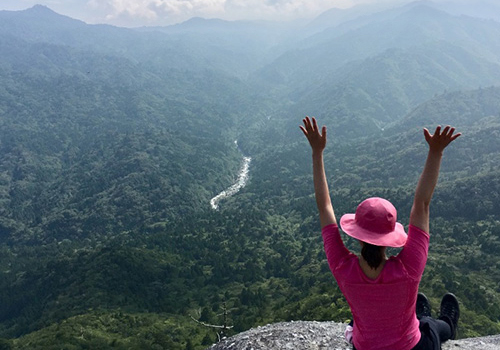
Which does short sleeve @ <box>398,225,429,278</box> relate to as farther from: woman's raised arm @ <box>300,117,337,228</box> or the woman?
woman's raised arm @ <box>300,117,337,228</box>

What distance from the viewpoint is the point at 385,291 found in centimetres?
530

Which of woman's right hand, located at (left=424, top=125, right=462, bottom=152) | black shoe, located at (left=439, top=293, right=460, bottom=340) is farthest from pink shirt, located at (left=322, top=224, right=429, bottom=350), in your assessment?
black shoe, located at (left=439, top=293, right=460, bottom=340)

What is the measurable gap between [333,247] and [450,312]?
6264 millimetres

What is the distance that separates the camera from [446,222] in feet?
511

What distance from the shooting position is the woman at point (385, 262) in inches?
209

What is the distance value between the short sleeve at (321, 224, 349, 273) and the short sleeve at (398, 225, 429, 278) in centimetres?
87

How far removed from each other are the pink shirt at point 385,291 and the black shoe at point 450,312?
3.99m

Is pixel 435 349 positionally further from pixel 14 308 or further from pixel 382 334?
pixel 14 308

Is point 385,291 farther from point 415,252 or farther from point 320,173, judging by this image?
point 320,173

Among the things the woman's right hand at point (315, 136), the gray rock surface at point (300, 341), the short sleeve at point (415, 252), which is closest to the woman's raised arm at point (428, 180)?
the short sleeve at point (415, 252)

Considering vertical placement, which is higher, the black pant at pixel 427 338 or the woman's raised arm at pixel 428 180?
the woman's raised arm at pixel 428 180

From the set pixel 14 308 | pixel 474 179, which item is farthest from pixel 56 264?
pixel 474 179

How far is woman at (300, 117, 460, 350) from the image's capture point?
5297 mm

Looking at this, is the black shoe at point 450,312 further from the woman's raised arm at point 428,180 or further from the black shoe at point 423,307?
the woman's raised arm at point 428,180
